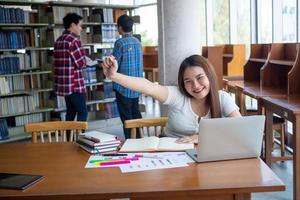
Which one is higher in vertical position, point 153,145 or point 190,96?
→ point 190,96

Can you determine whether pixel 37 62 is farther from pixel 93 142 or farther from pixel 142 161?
pixel 142 161

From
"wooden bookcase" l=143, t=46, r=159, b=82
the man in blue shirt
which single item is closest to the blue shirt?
the man in blue shirt

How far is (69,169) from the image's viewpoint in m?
1.70

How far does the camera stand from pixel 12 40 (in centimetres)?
557

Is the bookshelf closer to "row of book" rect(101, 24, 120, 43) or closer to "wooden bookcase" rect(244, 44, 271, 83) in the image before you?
"row of book" rect(101, 24, 120, 43)

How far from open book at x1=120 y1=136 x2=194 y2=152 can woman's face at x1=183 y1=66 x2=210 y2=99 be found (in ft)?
1.10

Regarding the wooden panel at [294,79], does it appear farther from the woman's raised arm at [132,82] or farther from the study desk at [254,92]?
the woman's raised arm at [132,82]

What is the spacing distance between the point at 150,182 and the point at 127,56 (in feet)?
10.5

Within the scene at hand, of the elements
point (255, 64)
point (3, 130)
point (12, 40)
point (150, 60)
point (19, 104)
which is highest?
point (12, 40)

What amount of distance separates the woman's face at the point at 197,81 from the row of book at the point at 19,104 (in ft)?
13.4

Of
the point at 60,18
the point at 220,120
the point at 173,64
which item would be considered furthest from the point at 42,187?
the point at 60,18

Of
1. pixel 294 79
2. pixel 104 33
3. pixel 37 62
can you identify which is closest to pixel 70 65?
pixel 37 62

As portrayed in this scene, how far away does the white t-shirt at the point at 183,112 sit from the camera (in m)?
2.25

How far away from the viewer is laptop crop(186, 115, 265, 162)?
63.2 inches
